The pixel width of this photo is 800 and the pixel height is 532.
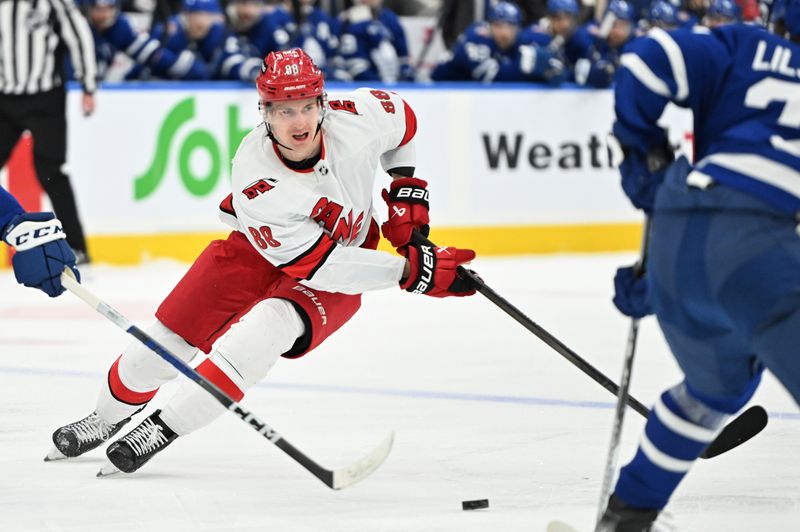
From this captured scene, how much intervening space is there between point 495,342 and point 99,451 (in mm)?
1937

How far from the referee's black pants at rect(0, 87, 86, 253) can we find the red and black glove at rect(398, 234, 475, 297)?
149 inches

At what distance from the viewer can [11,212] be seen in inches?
121

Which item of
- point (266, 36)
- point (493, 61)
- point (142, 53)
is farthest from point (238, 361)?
point (493, 61)

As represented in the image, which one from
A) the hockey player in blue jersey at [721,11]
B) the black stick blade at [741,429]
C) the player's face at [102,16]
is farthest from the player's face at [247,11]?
the black stick blade at [741,429]

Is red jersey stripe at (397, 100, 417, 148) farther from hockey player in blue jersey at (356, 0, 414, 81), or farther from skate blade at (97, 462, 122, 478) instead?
hockey player in blue jersey at (356, 0, 414, 81)

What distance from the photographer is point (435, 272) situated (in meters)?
3.22

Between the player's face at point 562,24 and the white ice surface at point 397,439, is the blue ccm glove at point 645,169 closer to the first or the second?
the white ice surface at point 397,439

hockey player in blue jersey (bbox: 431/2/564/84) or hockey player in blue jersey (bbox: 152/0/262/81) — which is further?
hockey player in blue jersey (bbox: 431/2/564/84)

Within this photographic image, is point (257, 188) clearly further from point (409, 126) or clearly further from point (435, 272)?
point (409, 126)

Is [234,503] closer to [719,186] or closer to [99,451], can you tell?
[99,451]

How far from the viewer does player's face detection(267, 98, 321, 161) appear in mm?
3104

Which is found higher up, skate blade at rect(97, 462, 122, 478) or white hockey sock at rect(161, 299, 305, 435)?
white hockey sock at rect(161, 299, 305, 435)

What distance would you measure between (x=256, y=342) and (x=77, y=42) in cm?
414

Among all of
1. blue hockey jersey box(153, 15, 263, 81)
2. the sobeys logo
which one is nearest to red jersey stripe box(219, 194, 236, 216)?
the sobeys logo
